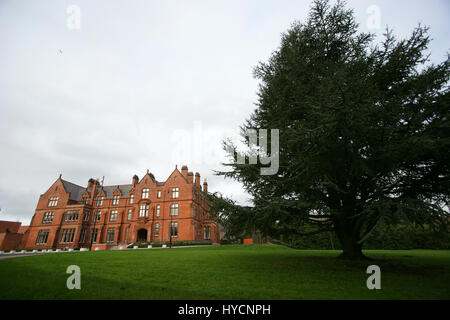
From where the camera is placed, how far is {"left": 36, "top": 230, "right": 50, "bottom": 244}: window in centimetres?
3892

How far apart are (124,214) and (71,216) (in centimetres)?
954

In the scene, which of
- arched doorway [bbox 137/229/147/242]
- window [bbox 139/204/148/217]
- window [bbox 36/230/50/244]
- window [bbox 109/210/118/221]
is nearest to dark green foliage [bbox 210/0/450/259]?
window [bbox 139/204/148/217]

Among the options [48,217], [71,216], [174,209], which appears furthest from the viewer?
[48,217]

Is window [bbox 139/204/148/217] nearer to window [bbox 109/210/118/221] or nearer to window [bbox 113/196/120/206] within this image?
window [bbox 109/210/118/221]

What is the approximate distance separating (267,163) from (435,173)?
18.5 feet

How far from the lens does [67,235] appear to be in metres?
38.8

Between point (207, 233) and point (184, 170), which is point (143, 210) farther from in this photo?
point (207, 233)

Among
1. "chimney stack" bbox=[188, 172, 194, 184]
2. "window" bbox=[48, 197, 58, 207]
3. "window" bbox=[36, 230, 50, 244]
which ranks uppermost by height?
"chimney stack" bbox=[188, 172, 194, 184]

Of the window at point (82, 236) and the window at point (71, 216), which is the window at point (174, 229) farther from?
the window at point (71, 216)

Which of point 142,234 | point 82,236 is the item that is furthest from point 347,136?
point 82,236

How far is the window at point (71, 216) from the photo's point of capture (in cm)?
3967

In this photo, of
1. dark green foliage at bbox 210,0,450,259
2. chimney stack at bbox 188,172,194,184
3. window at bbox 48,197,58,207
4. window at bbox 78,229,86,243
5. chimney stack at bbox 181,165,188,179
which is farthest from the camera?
window at bbox 48,197,58,207

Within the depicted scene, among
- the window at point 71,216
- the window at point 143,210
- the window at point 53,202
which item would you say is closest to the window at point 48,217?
the window at point 53,202
